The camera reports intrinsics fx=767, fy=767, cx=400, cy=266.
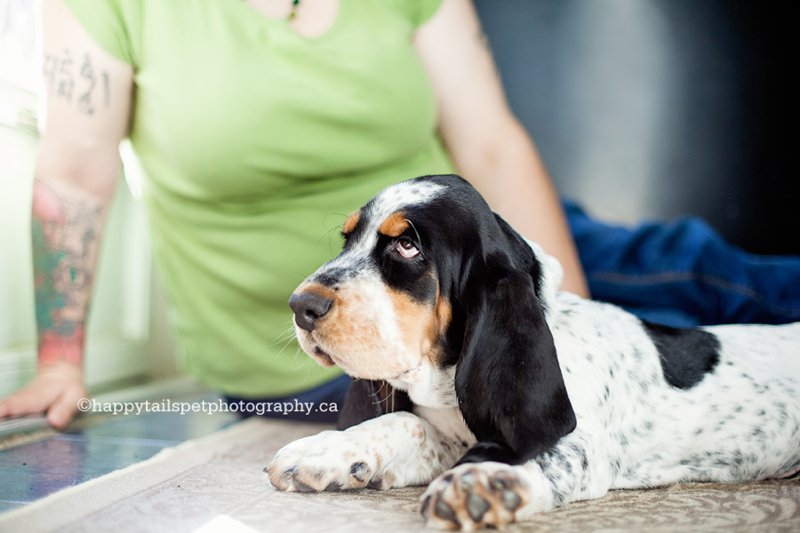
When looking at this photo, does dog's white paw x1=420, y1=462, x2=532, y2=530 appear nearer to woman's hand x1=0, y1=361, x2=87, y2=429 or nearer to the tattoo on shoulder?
woman's hand x1=0, y1=361, x2=87, y2=429

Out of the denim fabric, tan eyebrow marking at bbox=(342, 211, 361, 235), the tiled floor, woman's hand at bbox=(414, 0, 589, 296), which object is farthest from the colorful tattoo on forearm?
the denim fabric

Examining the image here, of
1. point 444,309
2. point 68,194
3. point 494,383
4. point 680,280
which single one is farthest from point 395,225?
point 680,280

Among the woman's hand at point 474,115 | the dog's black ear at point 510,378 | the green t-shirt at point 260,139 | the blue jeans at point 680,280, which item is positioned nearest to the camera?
the dog's black ear at point 510,378

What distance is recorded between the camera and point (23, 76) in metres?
1.70

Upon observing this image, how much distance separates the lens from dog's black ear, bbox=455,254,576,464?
1.25 meters

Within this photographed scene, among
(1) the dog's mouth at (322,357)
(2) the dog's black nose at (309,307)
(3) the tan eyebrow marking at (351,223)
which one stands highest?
(3) the tan eyebrow marking at (351,223)

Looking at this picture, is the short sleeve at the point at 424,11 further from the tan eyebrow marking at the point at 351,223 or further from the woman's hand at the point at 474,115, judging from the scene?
the tan eyebrow marking at the point at 351,223

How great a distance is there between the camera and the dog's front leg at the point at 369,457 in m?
1.40

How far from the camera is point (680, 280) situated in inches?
98.6

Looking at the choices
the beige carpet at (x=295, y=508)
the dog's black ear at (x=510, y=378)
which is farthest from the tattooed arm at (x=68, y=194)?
the dog's black ear at (x=510, y=378)

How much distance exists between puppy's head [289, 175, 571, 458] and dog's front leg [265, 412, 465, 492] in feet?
0.51

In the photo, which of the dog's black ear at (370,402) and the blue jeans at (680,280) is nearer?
the dog's black ear at (370,402)

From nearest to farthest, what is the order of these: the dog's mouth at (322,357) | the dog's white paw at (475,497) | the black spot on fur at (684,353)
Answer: the dog's white paw at (475,497)
the dog's mouth at (322,357)
the black spot on fur at (684,353)

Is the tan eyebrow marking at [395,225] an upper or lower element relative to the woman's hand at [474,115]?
lower
